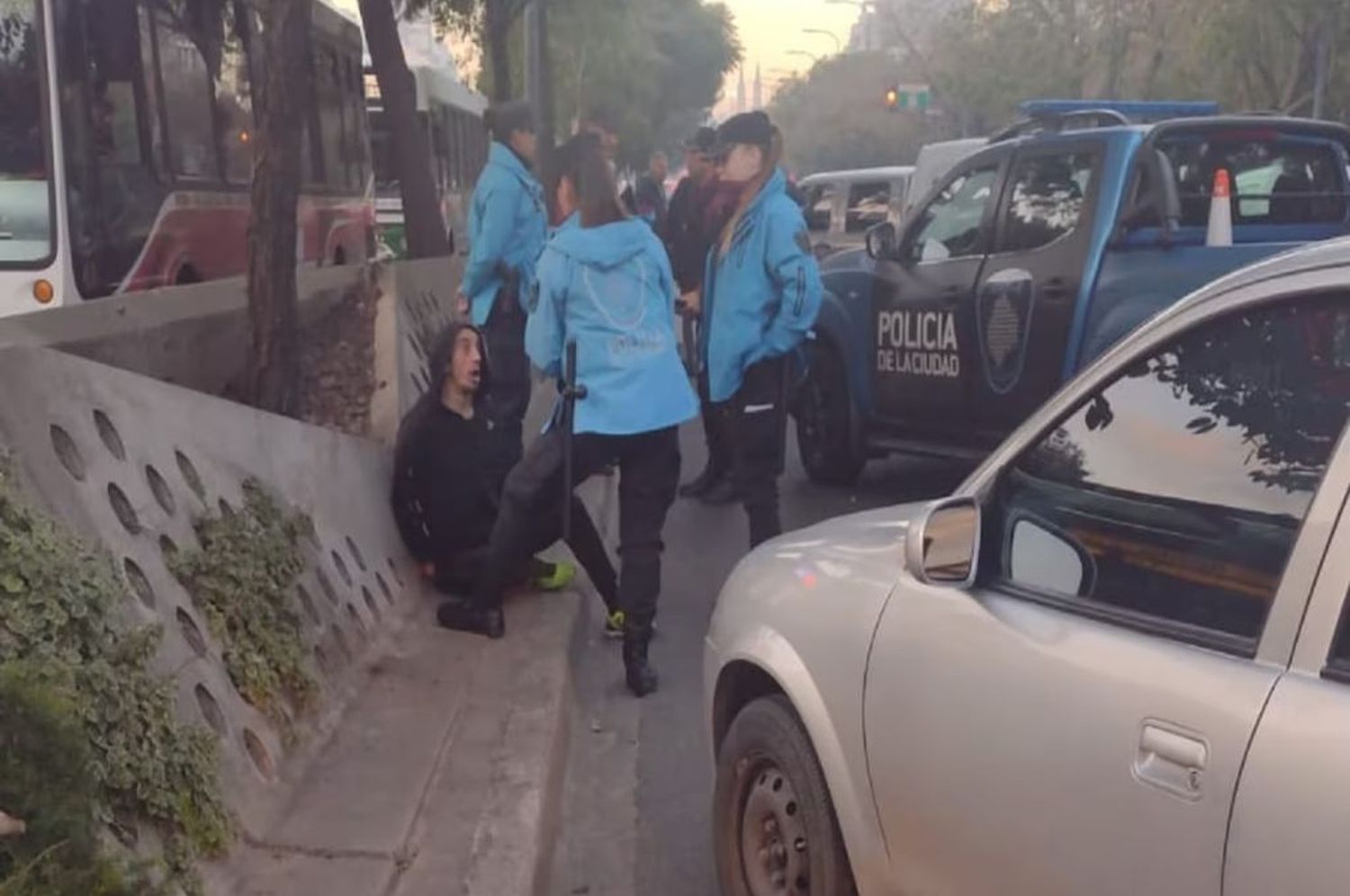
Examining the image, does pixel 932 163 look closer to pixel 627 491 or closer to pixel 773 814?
pixel 627 491

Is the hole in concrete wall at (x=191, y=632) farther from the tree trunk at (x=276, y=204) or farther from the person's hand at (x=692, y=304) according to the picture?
the person's hand at (x=692, y=304)

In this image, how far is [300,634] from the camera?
17.0ft

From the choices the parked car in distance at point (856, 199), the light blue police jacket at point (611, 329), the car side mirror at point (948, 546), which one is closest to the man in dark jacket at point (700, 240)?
the light blue police jacket at point (611, 329)

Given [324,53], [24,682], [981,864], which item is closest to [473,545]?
[24,682]

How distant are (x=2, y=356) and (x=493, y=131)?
406 cm

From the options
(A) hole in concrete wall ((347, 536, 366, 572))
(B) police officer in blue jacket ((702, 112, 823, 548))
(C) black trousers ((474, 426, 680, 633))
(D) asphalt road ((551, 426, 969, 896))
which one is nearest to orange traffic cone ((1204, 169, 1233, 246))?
(B) police officer in blue jacket ((702, 112, 823, 548))

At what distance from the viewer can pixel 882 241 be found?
9164mm

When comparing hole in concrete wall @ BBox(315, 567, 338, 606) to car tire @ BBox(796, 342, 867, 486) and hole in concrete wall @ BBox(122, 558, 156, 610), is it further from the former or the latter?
car tire @ BBox(796, 342, 867, 486)

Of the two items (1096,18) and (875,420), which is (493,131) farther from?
(1096,18)

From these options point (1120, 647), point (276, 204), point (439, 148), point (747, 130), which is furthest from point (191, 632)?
point (439, 148)

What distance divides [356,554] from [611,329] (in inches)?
53.4

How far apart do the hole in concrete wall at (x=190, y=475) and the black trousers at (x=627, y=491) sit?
1.16m

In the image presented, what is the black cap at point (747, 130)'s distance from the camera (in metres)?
6.72

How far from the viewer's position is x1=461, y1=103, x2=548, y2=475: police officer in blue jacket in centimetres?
793
